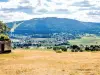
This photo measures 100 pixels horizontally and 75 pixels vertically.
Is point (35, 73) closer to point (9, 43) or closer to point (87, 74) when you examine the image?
point (87, 74)

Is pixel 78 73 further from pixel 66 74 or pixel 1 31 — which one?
pixel 1 31

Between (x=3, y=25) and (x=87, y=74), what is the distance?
210ft

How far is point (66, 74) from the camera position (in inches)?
1412

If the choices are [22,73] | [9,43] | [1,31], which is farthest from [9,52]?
[22,73]

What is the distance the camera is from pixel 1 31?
313ft

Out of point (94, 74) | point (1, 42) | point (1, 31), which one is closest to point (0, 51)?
point (1, 42)

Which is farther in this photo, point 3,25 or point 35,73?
point 3,25

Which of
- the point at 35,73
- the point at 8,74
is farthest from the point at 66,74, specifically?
the point at 8,74

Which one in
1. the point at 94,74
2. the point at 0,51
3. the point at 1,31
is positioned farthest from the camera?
the point at 1,31

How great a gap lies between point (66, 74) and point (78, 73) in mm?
1579

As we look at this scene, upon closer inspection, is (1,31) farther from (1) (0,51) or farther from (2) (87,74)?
(2) (87,74)

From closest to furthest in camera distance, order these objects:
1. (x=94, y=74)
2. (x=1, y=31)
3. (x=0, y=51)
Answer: (x=94, y=74)
(x=0, y=51)
(x=1, y=31)

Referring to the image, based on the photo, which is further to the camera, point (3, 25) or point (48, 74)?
point (3, 25)

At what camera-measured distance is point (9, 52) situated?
7388 cm
